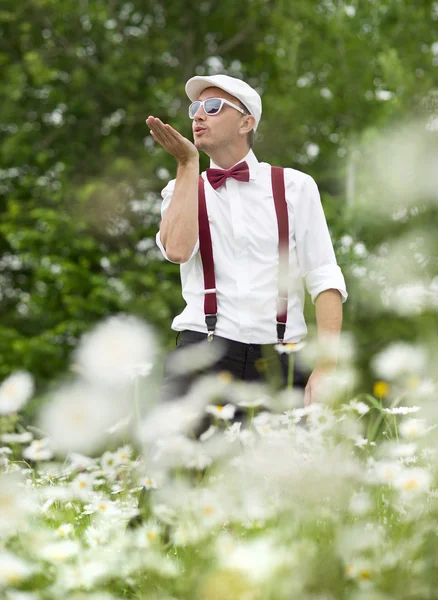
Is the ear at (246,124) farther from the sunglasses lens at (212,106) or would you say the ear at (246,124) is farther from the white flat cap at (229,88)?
the sunglasses lens at (212,106)

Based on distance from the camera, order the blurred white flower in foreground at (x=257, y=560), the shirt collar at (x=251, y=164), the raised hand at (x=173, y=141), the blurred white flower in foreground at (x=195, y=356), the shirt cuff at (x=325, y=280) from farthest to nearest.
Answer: the shirt collar at (x=251, y=164)
the shirt cuff at (x=325, y=280)
the blurred white flower in foreground at (x=195, y=356)
the raised hand at (x=173, y=141)
the blurred white flower in foreground at (x=257, y=560)

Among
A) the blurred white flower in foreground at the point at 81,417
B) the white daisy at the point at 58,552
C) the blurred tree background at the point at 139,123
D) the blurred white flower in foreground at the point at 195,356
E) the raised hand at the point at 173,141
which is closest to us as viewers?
the white daisy at the point at 58,552

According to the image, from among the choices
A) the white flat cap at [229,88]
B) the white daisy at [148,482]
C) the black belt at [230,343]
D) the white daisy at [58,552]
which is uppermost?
the white flat cap at [229,88]

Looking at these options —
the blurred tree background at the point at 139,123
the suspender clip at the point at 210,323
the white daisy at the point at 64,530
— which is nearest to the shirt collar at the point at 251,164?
the suspender clip at the point at 210,323

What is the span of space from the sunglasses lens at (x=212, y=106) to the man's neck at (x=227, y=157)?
0.53ft

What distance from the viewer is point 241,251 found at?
Result: 3.01 meters

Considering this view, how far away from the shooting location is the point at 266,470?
2061 mm

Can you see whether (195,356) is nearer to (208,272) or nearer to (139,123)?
(208,272)

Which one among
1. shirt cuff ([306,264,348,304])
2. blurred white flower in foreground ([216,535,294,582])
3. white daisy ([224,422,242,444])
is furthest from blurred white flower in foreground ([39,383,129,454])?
shirt cuff ([306,264,348,304])

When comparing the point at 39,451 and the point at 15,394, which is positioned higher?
the point at 15,394

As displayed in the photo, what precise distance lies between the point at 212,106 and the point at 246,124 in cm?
19

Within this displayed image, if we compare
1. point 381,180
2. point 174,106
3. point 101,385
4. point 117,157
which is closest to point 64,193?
point 117,157

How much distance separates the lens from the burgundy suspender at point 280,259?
2.96 metres

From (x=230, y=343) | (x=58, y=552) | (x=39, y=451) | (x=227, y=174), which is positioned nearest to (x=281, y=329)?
(x=230, y=343)
